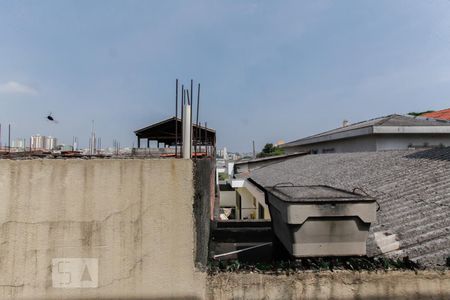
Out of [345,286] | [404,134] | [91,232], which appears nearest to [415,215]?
[345,286]

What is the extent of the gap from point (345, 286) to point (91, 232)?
212 cm

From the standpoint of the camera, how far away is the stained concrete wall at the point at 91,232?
7.20 ft

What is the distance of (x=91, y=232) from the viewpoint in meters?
2.20

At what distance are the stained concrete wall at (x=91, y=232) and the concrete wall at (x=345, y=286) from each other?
1.49 feet

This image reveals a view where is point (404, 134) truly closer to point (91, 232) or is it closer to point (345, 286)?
point (345, 286)

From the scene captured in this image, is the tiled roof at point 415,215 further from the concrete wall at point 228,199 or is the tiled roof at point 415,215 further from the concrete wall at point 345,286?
the concrete wall at point 228,199

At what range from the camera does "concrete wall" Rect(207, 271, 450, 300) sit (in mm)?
2131

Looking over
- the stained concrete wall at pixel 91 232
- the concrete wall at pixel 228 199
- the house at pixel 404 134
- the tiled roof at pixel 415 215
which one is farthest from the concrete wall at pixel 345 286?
the concrete wall at pixel 228 199

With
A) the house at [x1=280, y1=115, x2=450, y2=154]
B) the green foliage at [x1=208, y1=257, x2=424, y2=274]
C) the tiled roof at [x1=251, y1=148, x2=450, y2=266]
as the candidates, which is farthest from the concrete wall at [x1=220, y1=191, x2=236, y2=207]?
the green foliage at [x1=208, y1=257, x2=424, y2=274]

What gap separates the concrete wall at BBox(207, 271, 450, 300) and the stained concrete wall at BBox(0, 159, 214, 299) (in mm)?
453

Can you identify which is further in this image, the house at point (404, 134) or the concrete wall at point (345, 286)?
the house at point (404, 134)

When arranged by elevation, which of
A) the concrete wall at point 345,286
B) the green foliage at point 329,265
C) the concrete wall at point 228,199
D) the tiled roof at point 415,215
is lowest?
the concrete wall at point 228,199

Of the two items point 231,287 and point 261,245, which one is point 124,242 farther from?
point 261,245

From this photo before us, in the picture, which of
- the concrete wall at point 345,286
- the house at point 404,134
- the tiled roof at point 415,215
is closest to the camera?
the concrete wall at point 345,286
